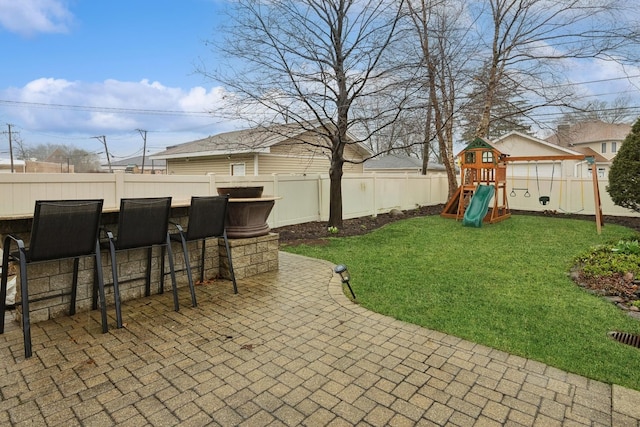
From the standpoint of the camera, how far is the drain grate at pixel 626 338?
291cm

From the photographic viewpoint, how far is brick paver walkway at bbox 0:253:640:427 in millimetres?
1962

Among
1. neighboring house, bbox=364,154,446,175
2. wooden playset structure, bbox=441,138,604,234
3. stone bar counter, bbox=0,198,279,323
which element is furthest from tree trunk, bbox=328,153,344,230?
neighboring house, bbox=364,154,446,175

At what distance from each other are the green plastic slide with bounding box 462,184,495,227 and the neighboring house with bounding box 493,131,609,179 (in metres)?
9.75

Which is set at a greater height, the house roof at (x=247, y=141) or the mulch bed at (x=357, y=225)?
the house roof at (x=247, y=141)


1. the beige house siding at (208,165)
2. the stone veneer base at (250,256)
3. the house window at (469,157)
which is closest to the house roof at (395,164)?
the beige house siding at (208,165)

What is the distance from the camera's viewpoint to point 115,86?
26.1 meters

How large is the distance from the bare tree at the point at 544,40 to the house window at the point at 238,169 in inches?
357

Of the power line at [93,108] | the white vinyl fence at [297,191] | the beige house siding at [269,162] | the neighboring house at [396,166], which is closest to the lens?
the white vinyl fence at [297,191]

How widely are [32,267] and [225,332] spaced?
179 cm

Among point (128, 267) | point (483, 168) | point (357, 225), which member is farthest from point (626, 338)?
point (483, 168)

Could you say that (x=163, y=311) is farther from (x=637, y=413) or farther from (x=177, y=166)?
(x=177, y=166)

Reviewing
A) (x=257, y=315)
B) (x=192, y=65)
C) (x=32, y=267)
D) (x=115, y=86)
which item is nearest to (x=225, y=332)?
(x=257, y=315)

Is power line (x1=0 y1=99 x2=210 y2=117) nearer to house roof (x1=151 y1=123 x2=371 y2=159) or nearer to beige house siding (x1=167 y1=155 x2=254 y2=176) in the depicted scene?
beige house siding (x1=167 y1=155 x2=254 y2=176)

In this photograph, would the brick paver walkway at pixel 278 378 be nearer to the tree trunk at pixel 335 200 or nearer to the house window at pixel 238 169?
the tree trunk at pixel 335 200
